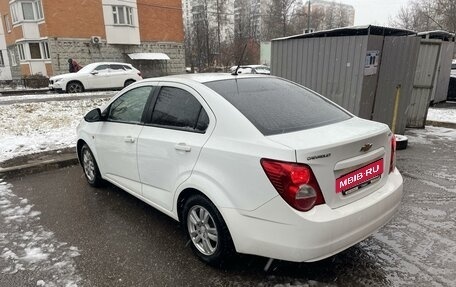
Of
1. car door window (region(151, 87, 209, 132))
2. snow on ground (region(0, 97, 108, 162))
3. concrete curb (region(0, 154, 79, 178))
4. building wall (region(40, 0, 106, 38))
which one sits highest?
building wall (region(40, 0, 106, 38))

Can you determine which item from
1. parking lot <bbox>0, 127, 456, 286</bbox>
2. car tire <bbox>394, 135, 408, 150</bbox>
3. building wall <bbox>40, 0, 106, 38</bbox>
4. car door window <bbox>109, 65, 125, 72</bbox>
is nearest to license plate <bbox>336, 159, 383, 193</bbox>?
parking lot <bbox>0, 127, 456, 286</bbox>

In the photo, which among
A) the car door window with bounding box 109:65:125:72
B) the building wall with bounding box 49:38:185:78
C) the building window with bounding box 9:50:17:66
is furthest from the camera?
the building window with bounding box 9:50:17:66

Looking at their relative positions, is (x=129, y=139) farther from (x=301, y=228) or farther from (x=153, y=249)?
(x=301, y=228)

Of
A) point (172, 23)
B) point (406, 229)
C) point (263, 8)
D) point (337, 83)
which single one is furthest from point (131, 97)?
point (263, 8)

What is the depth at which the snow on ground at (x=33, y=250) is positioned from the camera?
2939 mm

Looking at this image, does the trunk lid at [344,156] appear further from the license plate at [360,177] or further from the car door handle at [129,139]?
the car door handle at [129,139]

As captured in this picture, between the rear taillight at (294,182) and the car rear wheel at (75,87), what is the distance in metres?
15.4

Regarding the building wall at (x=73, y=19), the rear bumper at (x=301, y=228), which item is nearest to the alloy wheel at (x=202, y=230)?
the rear bumper at (x=301, y=228)

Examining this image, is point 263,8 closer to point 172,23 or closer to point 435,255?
point 172,23

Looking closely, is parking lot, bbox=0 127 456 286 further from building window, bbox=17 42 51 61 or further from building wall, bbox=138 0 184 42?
building wall, bbox=138 0 184 42

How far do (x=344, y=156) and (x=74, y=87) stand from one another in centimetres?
1567

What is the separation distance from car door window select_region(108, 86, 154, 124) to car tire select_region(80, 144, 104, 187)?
31.6 inches

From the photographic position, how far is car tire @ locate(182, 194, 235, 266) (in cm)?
276

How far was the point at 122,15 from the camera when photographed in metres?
28.0
